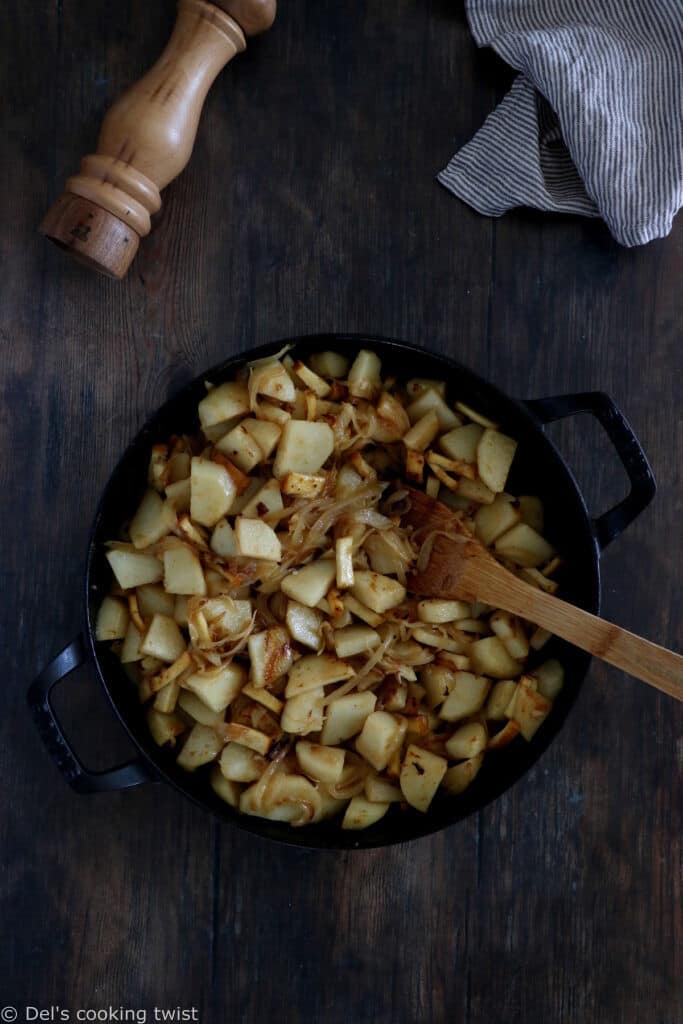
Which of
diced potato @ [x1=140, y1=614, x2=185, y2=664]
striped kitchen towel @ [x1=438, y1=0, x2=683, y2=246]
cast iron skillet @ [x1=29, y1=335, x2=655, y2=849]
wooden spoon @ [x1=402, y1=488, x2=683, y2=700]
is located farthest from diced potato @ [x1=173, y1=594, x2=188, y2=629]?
striped kitchen towel @ [x1=438, y1=0, x2=683, y2=246]

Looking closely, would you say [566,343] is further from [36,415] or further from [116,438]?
[36,415]

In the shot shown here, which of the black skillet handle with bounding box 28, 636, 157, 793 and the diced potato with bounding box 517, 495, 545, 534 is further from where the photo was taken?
the diced potato with bounding box 517, 495, 545, 534

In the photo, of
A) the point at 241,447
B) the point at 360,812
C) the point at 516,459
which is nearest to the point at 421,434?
the point at 516,459

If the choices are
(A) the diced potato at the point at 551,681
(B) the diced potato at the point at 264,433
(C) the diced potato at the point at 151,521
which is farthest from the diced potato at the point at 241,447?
(A) the diced potato at the point at 551,681

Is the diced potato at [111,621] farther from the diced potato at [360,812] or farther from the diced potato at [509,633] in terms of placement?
the diced potato at [509,633]

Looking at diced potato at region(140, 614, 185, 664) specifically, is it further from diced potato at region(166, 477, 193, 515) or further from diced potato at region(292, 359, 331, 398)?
diced potato at region(292, 359, 331, 398)

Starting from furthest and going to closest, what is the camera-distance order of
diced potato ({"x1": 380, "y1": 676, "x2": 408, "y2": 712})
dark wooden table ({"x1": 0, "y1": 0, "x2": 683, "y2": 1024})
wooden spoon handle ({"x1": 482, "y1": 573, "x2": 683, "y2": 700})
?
dark wooden table ({"x1": 0, "y1": 0, "x2": 683, "y2": 1024}) → diced potato ({"x1": 380, "y1": 676, "x2": 408, "y2": 712}) → wooden spoon handle ({"x1": 482, "y1": 573, "x2": 683, "y2": 700})

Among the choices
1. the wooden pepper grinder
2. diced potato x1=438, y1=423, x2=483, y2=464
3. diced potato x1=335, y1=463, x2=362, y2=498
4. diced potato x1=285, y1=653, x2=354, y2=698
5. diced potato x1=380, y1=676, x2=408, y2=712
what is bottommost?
diced potato x1=380, y1=676, x2=408, y2=712
